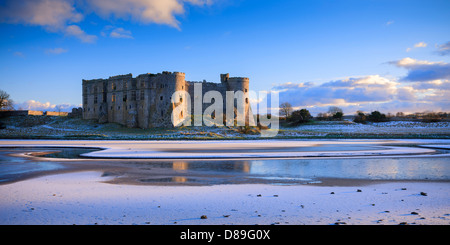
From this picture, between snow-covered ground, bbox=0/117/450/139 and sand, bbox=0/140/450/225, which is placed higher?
snow-covered ground, bbox=0/117/450/139

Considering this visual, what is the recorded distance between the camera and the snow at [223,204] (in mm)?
5641

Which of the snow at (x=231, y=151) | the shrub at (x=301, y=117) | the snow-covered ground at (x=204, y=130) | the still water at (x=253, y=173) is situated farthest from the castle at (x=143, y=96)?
the still water at (x=253, y=173)

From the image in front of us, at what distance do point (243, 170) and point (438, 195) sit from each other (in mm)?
6084

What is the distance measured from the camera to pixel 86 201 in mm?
6926

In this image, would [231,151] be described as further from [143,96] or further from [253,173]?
[143,96]

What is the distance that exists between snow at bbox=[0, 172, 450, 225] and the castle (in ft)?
128

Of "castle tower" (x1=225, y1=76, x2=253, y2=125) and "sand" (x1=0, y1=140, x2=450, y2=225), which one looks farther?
"castle tower" (x1=225, y1=76, x2=253, y2=125)

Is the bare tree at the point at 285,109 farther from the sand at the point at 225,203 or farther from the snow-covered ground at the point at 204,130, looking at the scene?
the sand at the point at 225,203

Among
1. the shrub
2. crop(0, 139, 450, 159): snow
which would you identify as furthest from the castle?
crop(0, 139, 450, 159): snow

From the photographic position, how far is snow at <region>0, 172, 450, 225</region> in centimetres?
564

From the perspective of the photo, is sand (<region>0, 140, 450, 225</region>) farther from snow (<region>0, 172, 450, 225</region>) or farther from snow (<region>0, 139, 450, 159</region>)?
snow (<region>0, 139, 450, 159</region>)

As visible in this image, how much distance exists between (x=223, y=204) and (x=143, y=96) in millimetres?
45005
